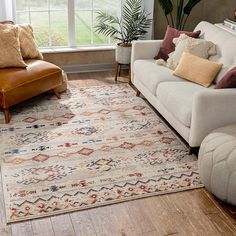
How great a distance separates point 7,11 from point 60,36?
813 millimetres

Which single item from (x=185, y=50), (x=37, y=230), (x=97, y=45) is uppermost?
(x=185, y=50)

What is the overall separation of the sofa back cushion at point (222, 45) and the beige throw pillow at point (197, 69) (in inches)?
2.8

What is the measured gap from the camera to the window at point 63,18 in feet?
16.4

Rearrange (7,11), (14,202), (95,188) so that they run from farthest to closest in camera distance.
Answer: (7,11) < (95,188) < (14,202)

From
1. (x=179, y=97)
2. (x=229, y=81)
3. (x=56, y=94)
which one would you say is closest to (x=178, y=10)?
(x=56, y=94)

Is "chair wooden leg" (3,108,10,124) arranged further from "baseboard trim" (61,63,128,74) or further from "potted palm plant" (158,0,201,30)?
"potted palm plant" (158,0,201,30)

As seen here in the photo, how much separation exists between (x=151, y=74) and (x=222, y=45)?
2.42 ft

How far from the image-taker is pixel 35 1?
4961mm

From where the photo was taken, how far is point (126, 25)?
5.03m

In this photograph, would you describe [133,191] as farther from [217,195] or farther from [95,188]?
[217,195]

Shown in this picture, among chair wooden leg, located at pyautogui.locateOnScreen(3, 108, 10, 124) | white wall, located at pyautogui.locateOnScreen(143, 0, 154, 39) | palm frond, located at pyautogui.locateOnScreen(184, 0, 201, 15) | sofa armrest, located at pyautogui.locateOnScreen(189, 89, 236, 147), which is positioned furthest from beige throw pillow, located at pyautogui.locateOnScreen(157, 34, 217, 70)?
chair wooden leg, located at pyautogui.locateOnScreen(3, 108, 10, 124)

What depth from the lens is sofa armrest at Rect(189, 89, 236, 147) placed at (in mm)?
3018

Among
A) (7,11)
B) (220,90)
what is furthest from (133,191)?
(7,11)

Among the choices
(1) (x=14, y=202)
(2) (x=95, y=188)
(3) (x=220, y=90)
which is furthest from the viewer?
(3) (x=220, y=90)
